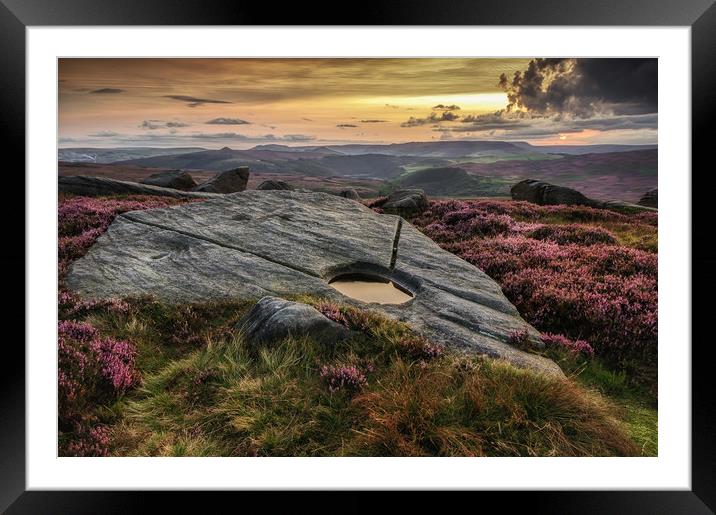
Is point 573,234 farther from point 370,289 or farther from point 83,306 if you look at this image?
point 83,306

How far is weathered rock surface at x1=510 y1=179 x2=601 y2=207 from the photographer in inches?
620

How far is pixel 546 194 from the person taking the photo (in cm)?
1680

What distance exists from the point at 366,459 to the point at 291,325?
159 centimetres

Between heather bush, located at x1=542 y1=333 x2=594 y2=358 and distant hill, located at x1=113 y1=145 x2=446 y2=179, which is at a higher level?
distant hill, located at x1=113 y1=145 x2=446 y2=179

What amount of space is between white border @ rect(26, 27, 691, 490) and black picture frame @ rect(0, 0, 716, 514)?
0.45 feet

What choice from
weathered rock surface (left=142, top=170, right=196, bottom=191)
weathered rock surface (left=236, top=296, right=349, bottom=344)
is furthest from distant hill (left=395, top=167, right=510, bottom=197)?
weathered rock surface (left=236, top=296, right=349, bottom=344)

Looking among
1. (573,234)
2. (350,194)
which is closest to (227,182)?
(350,194)

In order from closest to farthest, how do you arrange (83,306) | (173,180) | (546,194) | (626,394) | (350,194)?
(626,394), (83,306), (546,194), (350,194), (173,180)

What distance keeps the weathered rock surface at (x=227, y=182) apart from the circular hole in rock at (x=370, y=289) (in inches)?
575

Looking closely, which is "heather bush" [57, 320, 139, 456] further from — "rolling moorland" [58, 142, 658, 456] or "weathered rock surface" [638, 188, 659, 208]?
"weathered rock surface" [638, 188, 659, 208]

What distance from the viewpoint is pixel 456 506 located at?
4848 mm

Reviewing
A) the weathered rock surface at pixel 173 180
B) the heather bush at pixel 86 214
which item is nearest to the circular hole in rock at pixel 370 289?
the heather bush at pixel 86 214

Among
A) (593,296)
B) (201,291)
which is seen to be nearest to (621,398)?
(593,296)
